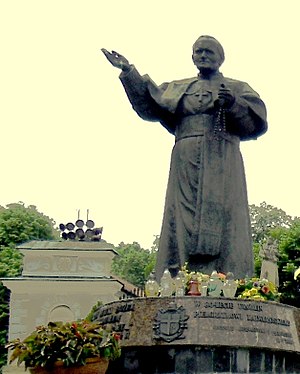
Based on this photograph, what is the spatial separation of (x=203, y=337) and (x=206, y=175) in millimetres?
3102

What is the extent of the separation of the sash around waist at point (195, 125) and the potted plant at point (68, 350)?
4048 millimetres

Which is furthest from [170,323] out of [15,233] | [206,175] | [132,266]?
[132,266]

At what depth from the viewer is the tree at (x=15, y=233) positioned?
3997cm

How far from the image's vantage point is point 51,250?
3809cm

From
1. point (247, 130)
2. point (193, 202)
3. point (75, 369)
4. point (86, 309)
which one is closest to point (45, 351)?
point (75, 369)

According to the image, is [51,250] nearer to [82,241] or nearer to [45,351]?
[82,241]

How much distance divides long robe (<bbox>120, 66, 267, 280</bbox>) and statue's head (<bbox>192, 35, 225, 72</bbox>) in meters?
0.21

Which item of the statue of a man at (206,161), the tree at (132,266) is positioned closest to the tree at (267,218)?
the tree at (132,266)

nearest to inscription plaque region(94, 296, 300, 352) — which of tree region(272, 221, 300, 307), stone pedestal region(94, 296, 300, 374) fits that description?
stone pedestal region(94, 296, 300, 374)

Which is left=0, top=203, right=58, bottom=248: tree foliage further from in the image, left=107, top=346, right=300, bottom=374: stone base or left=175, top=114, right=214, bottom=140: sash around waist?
left=107, top=346, right=300, bottom=374: stone base

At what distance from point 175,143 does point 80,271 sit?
24458mm

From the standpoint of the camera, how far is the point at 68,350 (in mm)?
10422

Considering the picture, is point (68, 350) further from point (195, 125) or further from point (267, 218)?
point (267, 218)

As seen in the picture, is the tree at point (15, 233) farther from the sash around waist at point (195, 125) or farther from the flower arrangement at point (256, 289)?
the flower arrangement at point (256, 289)
